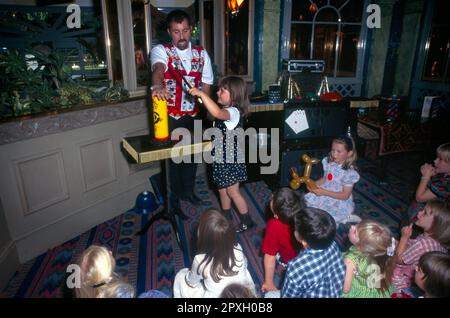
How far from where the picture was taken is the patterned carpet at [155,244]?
8.04 feet

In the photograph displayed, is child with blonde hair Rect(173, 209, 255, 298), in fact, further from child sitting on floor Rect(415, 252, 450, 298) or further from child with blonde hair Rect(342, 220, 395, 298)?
child sitting on floor Rect(415, 252, 450, 298)

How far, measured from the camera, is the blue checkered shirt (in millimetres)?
1585

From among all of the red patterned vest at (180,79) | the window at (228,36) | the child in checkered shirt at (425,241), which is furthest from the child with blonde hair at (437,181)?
the window at (228,36)

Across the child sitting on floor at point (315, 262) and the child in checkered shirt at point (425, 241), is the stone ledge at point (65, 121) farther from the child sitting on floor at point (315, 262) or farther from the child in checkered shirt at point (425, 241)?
the child in checkered shirt at point (425, 241)

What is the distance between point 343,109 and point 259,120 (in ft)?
3.21

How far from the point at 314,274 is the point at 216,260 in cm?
53

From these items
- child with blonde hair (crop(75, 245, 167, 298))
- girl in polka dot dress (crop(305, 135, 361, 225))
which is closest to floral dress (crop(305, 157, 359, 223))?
girl in polka dot dress (crop(305, 135, 361, 225))

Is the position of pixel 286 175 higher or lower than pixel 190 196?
higher

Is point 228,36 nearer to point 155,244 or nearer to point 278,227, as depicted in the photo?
point 155,244

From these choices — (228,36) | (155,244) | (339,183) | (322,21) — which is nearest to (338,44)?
(322,21)

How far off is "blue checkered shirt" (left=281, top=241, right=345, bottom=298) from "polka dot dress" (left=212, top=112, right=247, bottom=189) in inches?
50.6

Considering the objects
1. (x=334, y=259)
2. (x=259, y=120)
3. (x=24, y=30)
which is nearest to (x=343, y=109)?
(x=259, y=120)

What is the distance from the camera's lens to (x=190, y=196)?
3.74 m
